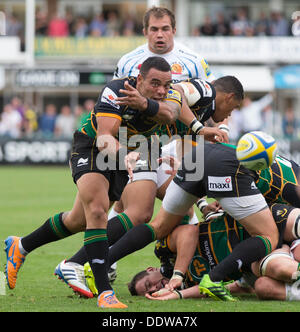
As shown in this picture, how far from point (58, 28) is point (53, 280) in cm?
2550

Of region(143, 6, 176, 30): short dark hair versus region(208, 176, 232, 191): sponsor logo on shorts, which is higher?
region(143, 6, 176, 30): short dark hair

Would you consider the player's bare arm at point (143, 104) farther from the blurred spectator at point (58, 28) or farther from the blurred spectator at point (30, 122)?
the blurred spectator at point (58, 28)

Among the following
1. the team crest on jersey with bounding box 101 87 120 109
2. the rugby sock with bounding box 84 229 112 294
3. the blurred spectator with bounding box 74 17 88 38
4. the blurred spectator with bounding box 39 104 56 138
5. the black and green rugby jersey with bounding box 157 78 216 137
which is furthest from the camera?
the blurred spectator with bounding box 74 17 88 38

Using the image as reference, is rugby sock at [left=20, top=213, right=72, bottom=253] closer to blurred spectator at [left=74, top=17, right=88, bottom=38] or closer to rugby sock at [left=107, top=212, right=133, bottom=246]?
rugby sock at [left=107, top=212, right=133, bottom=246]

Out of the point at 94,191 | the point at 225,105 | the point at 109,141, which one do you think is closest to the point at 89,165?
the point at 94,191

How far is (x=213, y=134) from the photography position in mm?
6598

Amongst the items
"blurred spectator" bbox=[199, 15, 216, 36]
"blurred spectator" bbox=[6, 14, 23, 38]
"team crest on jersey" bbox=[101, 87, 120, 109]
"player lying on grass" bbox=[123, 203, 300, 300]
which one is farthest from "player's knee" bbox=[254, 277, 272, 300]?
"blurred spectator" bbox=[6, 14, 23, 38]

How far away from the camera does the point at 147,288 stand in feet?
20.2

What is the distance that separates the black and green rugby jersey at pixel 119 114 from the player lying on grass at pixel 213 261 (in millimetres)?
903

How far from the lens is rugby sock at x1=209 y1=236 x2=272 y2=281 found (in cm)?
571

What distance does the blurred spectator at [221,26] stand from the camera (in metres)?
30.4

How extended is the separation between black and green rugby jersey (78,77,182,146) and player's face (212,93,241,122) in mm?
954
